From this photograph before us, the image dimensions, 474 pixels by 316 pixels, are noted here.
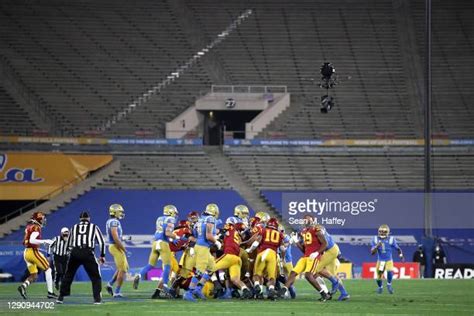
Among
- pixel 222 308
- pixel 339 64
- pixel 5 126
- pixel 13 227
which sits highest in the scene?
pixel 339 64

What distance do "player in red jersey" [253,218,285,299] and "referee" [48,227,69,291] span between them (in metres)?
5.81

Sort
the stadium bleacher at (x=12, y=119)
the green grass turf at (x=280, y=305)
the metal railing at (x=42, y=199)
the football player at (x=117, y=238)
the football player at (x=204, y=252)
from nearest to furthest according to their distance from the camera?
1. the green grass turf at (x=280, y=305)
2. the football player at (x=204, y=252)
3. the football player at (x=117, y=238)
4. the metal railing at (x=42, y=199)
5. the stadium bleacher at (x=12, y=119)

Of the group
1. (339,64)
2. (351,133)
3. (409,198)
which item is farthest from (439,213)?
(339,64)

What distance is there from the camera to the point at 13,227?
43219mm

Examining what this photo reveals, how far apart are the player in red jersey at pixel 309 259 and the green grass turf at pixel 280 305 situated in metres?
0.37

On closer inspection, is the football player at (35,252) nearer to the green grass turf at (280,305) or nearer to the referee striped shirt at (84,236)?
the green grass turf at (280,305)

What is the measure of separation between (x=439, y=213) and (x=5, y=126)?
18.1 m

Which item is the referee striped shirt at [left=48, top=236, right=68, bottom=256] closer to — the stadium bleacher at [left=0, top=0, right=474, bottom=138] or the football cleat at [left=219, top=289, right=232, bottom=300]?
the football cleat at [left=219, top=289, right=232, bottom=300]

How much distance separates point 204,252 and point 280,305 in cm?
239

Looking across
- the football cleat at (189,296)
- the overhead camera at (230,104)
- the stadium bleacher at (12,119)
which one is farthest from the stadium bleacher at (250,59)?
the football cleat at (189,296)

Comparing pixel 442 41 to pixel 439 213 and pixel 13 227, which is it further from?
pixel 13 227

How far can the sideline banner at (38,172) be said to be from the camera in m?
44.6

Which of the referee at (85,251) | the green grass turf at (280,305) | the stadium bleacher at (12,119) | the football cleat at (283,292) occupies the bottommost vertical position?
the green grass turf at (280,305)

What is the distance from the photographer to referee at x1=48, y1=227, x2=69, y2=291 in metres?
28.1
